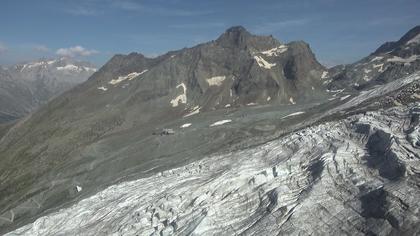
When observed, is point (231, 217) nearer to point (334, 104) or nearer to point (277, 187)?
point (277, 187)

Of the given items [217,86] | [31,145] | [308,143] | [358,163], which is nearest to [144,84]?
[217,86]

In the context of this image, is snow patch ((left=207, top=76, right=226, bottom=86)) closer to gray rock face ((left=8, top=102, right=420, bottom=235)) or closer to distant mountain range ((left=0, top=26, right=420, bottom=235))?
distant mountain range ((left=0, top=26, right=420, bottom=235))

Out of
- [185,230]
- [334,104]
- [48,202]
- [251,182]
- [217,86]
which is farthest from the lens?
[217,86]

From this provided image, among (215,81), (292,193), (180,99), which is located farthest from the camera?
(215,81)

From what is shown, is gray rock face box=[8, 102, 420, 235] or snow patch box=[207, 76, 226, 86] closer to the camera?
gray rock face box=[8, 102, 420, 235]

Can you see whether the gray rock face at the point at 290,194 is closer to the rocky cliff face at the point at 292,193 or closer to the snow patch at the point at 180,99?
the rocky cliff face at the point at 292,193

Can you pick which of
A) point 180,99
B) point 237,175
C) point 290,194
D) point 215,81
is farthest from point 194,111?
point 290,194

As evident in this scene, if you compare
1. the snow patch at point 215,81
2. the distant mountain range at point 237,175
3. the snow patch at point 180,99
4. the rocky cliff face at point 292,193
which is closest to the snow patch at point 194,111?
the snow patch at point 180,99

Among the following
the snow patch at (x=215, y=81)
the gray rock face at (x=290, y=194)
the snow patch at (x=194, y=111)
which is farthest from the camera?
the snow patch at (x=215, y=81)

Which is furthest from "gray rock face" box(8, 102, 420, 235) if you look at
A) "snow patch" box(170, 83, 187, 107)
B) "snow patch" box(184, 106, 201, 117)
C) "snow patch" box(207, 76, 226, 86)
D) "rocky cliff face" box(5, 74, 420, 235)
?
"snow patch" box(207, 76, 226, 86)

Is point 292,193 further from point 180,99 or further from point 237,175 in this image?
point 180,99

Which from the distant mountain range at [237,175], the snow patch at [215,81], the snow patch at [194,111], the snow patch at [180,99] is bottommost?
the distant mountain range at [237,175]
